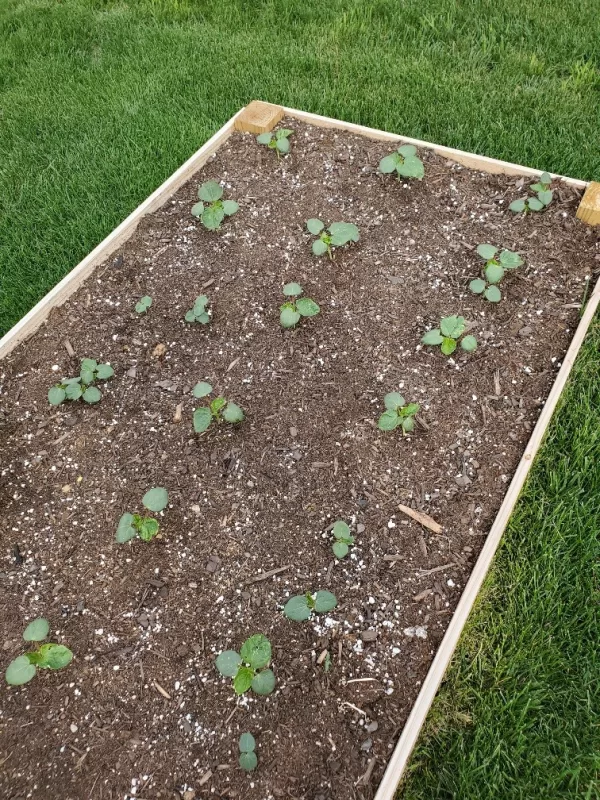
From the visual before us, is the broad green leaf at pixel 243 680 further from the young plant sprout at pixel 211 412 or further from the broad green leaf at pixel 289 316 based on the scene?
the broad green leaf at pixel 289 316

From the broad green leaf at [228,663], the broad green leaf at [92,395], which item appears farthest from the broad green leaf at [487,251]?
the broad green leaf at [228,663]

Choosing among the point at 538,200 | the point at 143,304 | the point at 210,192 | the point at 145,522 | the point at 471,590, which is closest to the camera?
the point at 471,590

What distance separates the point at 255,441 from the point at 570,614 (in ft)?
3.56

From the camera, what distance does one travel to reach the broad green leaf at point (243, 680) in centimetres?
160

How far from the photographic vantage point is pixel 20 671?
5.36 feet

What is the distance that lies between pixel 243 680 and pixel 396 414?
0.92 metres

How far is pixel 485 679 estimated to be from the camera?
171cm

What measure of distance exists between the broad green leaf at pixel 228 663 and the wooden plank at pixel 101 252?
4.83 feet

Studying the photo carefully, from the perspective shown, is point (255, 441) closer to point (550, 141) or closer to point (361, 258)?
point (361, 258)

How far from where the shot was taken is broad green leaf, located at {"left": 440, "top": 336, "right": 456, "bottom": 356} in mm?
2197

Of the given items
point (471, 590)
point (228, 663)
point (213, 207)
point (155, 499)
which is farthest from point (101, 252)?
point (471, 590)

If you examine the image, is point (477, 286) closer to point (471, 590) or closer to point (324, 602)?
point (471, 590)

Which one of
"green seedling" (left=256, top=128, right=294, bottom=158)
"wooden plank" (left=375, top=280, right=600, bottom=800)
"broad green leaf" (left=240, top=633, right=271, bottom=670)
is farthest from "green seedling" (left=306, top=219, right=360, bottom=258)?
"broad green leaf" (left=240, top=633, right=271, bottom=670)

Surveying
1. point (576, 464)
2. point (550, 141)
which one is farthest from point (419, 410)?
point (550, 141)
